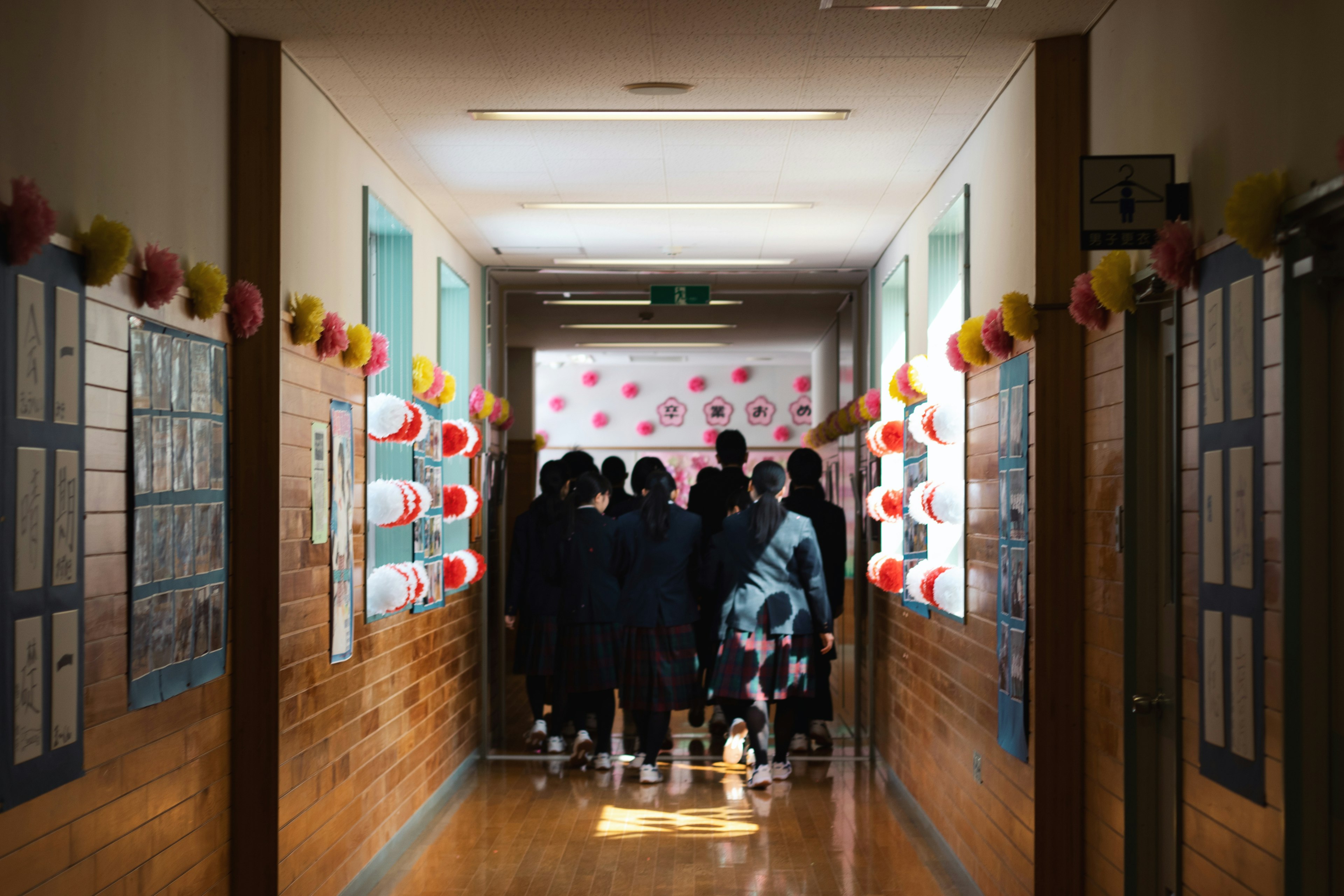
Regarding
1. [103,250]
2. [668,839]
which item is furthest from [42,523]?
[668,839]

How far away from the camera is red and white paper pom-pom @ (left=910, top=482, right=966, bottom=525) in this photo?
5.12 metres

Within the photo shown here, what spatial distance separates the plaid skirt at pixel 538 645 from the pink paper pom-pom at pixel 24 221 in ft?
16.4

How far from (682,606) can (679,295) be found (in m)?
2.32

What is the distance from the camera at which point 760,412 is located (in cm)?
1580

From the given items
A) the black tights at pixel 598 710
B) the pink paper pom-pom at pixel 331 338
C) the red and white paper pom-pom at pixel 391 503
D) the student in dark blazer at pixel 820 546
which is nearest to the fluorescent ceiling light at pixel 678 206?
the student in dark blazer at pixel 820 546

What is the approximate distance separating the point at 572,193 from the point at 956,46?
2595mm

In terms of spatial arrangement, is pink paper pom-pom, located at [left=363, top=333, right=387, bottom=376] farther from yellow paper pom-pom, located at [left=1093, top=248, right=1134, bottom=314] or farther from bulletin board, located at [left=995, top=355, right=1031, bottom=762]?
yellow paper pom-pom, located at [left=1093, top=248, right=1134, bottom=314]

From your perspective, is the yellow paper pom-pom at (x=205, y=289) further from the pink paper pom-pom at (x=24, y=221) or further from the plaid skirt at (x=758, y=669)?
the plaid skirt at (x=758, y=669)

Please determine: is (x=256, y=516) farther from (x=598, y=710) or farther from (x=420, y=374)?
(x=598, y=710)

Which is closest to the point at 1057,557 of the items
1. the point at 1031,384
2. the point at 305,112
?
the point at 1031,384

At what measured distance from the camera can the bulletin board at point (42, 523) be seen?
2.49 metres

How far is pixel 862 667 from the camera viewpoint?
8.08 metres

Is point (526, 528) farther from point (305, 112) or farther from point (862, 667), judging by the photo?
point (305, 112)

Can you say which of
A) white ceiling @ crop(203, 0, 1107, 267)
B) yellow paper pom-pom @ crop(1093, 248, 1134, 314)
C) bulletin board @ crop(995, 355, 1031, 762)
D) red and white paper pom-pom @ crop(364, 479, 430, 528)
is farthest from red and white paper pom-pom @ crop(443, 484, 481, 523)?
→ yellow paper pom-pom @ crop(1093, 248, 1134, 314)
